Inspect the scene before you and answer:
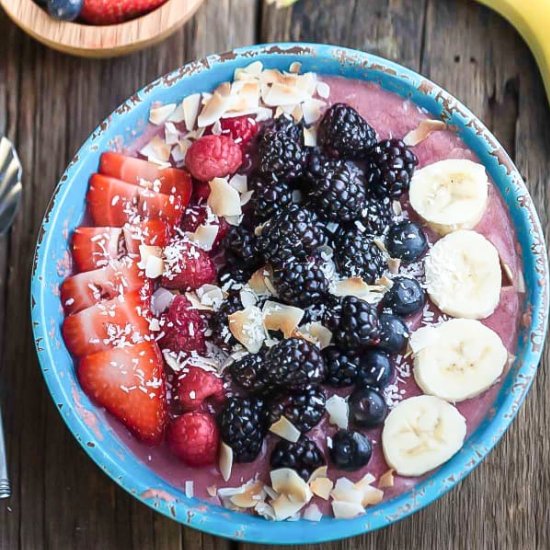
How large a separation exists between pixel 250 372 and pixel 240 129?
1.41ft

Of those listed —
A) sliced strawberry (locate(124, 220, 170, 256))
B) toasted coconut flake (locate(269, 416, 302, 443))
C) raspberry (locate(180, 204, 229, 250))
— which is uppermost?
raspberry (locate(180, 204, 229, 250))

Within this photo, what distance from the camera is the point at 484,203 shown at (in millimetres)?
1566

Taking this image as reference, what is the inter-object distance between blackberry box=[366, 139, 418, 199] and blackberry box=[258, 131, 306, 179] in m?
0.12

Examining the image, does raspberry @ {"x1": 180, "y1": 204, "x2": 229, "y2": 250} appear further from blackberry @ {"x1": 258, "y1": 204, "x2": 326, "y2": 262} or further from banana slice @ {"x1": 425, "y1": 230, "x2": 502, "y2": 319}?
banana slice @ {"x1": 425, "y1": 230, "x2": 502, "y2": 319}

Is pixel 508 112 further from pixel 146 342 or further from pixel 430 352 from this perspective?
pixel 146 342

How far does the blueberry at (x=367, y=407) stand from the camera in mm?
1457

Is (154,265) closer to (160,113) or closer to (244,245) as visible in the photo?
(244,245)

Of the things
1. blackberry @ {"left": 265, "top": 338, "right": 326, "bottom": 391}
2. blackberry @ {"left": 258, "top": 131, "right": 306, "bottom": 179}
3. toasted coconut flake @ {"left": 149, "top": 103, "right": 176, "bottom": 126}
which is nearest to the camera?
blackberry @ {"left": 265, "top": 338, "right": 326, "bottom": 391}

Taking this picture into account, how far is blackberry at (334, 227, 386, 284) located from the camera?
1481mm

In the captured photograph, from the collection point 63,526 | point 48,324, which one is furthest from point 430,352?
point 63,526

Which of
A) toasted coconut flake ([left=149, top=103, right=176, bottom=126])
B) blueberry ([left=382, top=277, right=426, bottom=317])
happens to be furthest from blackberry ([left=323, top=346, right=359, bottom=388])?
toasted coconut flake ([left=149, top=103, right=176, bottom=126])

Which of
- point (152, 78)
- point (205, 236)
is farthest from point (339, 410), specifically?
point (152, 78)

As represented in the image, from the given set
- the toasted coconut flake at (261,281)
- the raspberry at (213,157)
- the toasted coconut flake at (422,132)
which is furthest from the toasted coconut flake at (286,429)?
the toasted coconut flake at (422,132)

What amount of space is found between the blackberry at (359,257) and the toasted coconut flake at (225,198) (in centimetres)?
19
